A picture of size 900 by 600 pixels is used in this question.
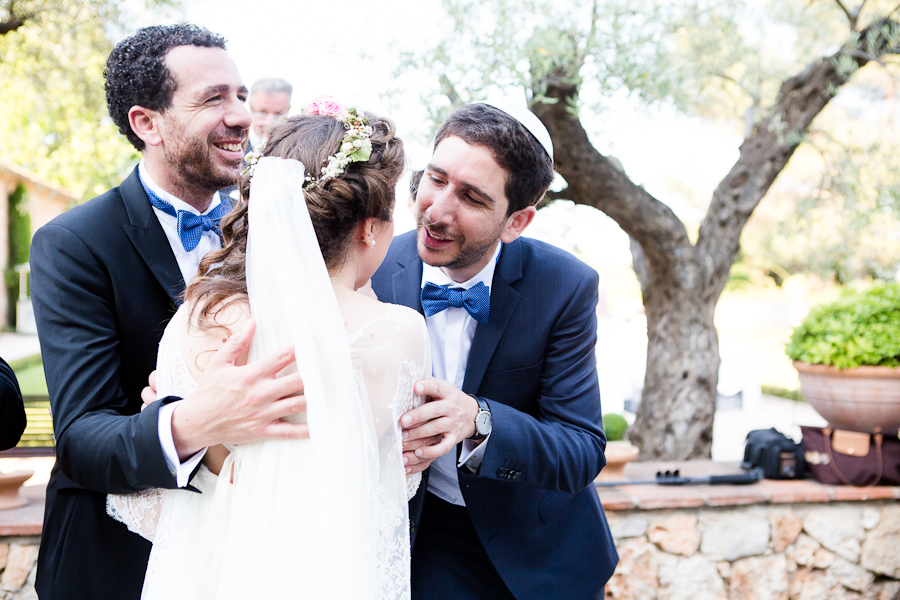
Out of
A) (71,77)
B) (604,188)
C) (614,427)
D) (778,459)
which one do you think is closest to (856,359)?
(778,459)

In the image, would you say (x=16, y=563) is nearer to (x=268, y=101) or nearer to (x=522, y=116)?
(x=268, y=101)

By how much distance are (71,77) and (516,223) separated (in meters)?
5.53

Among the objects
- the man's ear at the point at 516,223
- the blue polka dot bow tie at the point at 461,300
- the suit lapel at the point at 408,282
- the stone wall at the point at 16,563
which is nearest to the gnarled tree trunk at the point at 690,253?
the man's ear at the point at 516,223

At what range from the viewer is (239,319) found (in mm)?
1457

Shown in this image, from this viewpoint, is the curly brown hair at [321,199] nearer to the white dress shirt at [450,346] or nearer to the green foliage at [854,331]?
the white dress shirt at [450,346]

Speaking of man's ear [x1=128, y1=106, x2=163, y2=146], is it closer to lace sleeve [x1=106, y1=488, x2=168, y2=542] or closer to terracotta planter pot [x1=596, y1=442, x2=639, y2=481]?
lace sleeve [x1=106, y1=488, x2=168, y2=542]

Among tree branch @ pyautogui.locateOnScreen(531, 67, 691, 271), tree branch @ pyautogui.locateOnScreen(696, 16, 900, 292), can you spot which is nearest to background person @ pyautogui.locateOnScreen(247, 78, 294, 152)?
tree branch @ pyautogui.locateOnScreen(531, 67, 691, 271)

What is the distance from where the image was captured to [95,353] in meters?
1.64

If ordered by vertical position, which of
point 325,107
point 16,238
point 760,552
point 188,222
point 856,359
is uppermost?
point 16,238

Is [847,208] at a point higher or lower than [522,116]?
higher

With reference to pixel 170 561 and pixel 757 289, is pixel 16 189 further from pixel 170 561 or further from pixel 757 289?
pixel 757 289

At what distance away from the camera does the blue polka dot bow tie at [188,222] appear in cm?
191

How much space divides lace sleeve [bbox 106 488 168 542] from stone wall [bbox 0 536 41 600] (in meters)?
1.71

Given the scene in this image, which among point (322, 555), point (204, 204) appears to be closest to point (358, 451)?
point (322, 555)
